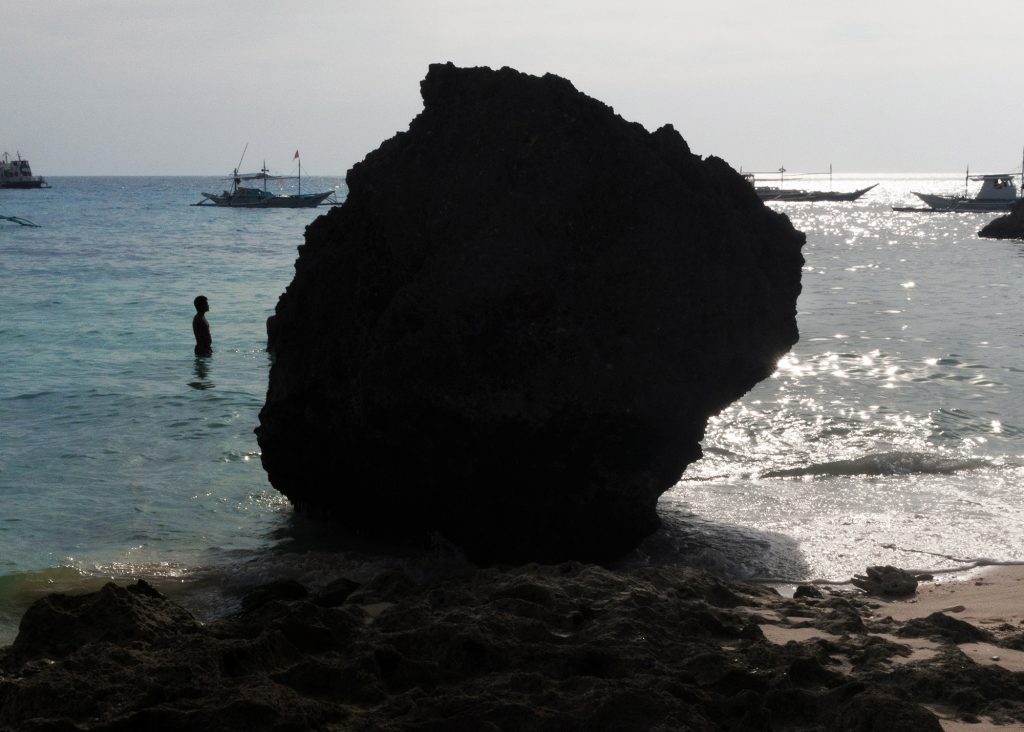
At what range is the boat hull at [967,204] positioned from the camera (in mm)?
71438

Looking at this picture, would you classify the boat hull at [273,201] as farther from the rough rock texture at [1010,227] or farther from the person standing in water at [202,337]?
the person standing in water at [202,337]

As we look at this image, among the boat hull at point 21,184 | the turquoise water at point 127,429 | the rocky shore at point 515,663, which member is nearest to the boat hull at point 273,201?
the boat hull at point 21,184

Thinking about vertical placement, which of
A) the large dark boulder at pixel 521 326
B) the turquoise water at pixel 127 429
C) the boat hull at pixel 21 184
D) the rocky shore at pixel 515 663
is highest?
the boat hull at pixel 21 184

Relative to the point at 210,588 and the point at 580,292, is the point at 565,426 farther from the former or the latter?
the point at 210,588

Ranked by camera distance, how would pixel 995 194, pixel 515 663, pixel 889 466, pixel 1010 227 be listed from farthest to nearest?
pixel 995 194
pixel 1010 227
pixel 889 466
pixel 515 663

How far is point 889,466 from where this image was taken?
9555mm

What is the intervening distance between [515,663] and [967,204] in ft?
257

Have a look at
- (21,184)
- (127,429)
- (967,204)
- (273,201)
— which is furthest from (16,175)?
(127,429)

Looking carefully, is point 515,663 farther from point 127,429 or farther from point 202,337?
point 202,337

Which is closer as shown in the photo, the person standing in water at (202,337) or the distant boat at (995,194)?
the person standing in water at (202,337)

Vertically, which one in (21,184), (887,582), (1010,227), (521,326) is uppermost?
(21,184)

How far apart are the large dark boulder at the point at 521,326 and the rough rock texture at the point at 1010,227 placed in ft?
167

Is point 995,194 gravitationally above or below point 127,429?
above

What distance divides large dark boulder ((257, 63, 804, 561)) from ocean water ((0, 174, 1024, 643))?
62cm
